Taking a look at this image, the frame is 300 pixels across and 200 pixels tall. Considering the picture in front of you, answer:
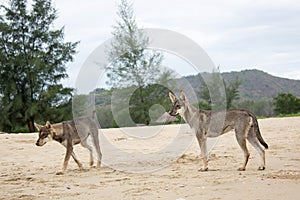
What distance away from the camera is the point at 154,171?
989cm

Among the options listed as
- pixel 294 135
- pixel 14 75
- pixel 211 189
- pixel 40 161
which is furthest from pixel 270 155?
pixel 14 75

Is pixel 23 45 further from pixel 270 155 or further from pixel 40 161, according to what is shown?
pixel 270 155

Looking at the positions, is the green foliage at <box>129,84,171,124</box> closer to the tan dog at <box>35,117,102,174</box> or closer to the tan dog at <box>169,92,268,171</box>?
the tan dog at <box>35,117,102,174</box>

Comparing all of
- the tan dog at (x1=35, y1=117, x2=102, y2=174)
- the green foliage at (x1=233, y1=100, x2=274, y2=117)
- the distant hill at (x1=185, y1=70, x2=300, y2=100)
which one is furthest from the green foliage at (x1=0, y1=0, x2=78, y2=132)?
the distant hill at (x1=185, y1=70, x2=300, y2=100)

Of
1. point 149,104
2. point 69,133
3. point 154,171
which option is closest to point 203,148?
point 154,171

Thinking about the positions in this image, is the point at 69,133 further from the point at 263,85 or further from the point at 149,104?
the point at 263,85

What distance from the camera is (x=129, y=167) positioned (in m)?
10.6

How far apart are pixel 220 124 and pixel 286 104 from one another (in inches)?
1251

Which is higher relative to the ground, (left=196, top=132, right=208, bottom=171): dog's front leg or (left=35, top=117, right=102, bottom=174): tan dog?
(left=35, top=117, right=102, bottom=174): tan dog

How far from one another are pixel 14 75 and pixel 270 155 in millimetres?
26158

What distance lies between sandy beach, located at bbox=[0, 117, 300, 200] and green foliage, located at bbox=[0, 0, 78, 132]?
16.8 metres

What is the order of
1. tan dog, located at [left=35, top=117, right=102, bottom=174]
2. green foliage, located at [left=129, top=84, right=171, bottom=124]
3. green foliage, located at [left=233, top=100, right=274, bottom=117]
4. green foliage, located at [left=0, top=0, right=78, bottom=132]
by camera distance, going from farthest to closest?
1. green foliage, located at [left=233, top=100, right=274, bottom=117]
2. green foliage, located at [left=0, top=0, right=78, bottom=132]
3. green foliage, located at [left=129, top=84, right=171, bottom=124]
4. tan dog, located at [left=35, top=117, right=102, bottom=174]

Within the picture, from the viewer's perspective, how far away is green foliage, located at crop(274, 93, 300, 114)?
3939 cm

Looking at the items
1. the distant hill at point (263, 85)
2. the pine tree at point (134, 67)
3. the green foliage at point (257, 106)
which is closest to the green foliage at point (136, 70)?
the pine tree at point (134, 67)
